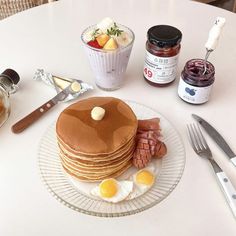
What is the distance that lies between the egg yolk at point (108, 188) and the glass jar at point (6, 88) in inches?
12.2

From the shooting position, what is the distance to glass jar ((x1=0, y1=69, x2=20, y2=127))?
0.88m

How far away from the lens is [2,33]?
3.80 feet

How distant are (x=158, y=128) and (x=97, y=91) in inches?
9.4

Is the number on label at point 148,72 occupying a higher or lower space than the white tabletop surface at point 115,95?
higher

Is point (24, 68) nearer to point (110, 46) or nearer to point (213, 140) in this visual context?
point (110, 46)

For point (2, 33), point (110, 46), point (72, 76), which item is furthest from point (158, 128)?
point (2, 33)

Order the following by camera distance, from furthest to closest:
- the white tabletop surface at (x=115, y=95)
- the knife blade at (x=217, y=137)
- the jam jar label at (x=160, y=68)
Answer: the jam jar label at (x=160, y=68)
the knife blade at (x=217, y=137)
the white tabletop surface at (x=115, y=95)

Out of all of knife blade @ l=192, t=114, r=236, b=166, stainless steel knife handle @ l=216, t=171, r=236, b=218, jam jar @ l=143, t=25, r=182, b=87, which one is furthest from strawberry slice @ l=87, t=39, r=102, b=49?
stainless steel knife handle @ l=216, t=171, r=236, b=218

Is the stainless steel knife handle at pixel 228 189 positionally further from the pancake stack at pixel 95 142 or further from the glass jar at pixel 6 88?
Result: the glass jar at pixel 6 88

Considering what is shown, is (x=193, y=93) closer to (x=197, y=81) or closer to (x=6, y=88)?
(x=197, y=81)

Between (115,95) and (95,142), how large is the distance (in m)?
0.28

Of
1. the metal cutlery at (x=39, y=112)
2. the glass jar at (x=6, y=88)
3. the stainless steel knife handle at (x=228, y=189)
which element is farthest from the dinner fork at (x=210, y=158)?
the glass jar at (x=6, y=88)

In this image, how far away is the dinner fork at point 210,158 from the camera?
70cm

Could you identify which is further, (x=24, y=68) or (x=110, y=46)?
(x=24, y=68)
